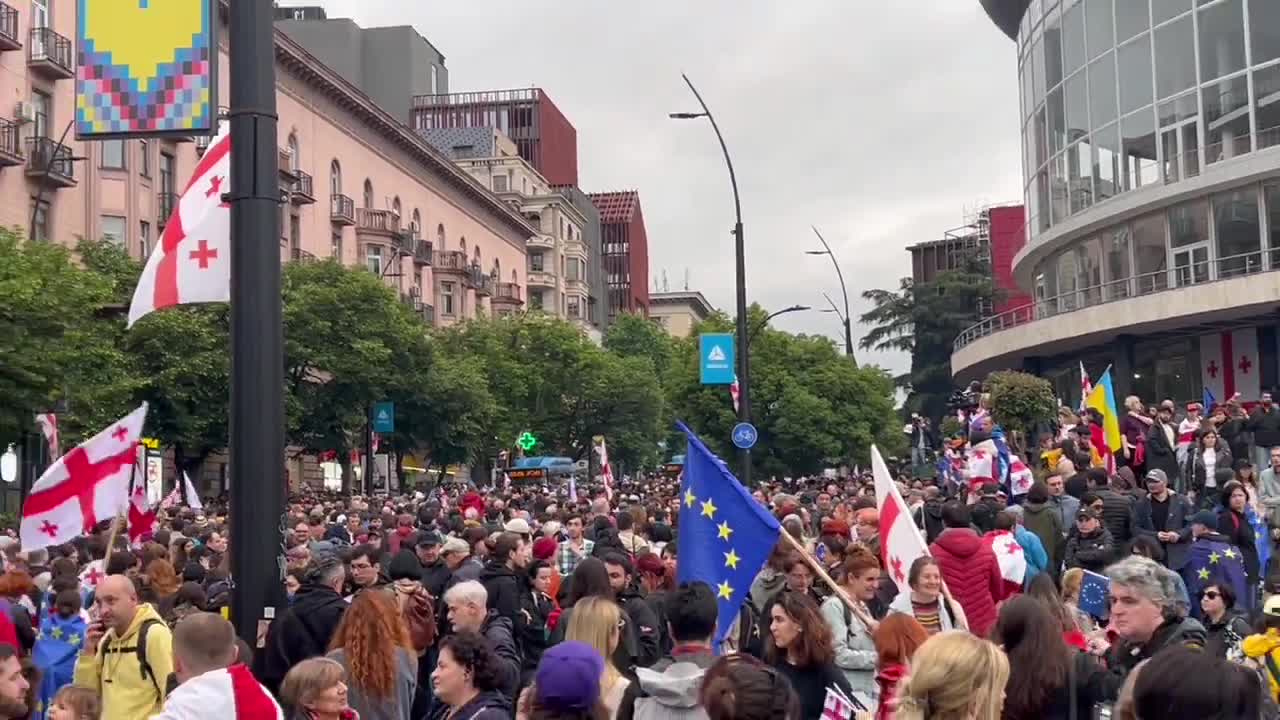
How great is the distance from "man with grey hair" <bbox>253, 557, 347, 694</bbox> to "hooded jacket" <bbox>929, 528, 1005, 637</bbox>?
13.3 ft

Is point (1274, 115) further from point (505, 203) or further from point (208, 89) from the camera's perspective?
point (505, 203)

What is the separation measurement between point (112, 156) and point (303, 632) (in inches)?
1727

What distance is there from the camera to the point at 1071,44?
46.6 m

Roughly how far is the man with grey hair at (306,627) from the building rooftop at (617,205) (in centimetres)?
13872

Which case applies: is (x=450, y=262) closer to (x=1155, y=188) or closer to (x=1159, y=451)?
(x=1155, y=188)

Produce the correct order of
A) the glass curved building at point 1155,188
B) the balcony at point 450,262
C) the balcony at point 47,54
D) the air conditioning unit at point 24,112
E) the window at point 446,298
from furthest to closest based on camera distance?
the window at point 446,298 < the balcony at point 450,262 < the balcony at point 47,54 < the air conditioning unit at point 24,112 < the glass curved building at point 1155,188

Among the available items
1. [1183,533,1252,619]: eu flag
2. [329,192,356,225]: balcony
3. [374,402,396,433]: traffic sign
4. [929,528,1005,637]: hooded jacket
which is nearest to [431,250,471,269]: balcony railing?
[329,192,356,225]: balcony

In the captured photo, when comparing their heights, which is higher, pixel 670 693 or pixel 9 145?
pixel 9 145

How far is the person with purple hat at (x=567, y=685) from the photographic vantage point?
5.38 meters

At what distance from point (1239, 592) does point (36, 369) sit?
2305 centimetres

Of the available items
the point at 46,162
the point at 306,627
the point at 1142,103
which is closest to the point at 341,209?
the point at 46,162

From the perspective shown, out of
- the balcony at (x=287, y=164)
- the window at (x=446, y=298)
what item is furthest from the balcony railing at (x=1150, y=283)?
the window at (x=446, y=298)

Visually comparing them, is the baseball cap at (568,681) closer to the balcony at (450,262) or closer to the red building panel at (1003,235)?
the balcony at (450,262)

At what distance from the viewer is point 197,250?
8.62m
